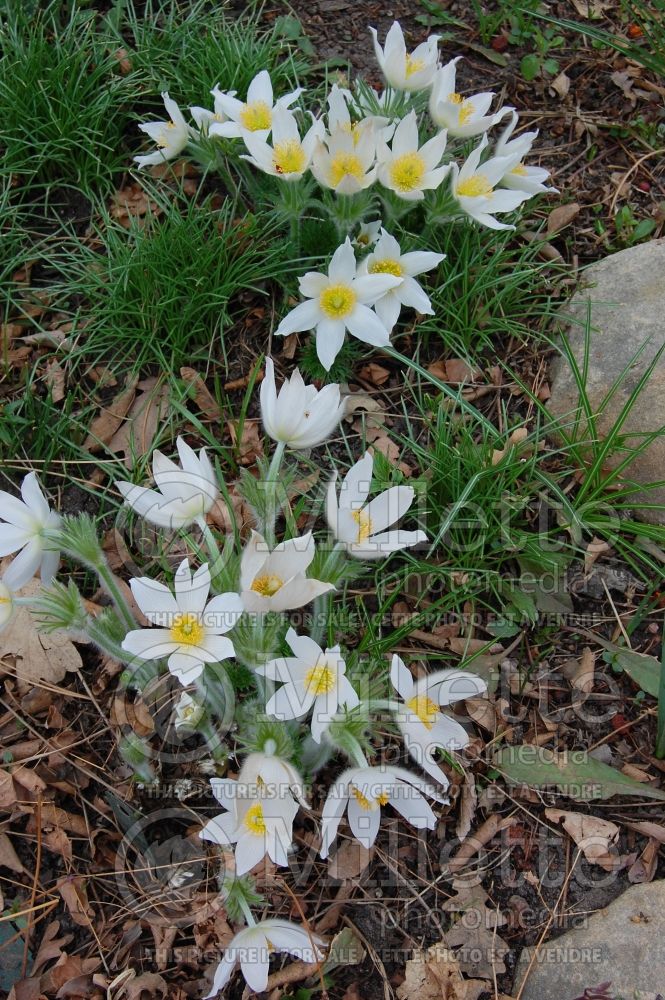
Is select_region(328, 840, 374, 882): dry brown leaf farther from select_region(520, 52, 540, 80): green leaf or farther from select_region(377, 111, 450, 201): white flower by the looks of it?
select_region(520, 52, 540, 80): green leaf

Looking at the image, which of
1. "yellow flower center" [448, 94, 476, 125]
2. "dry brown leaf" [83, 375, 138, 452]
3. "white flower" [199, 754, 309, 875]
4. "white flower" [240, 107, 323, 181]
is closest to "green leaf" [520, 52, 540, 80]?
"yellow flower center" [448, 94, 476, 125]

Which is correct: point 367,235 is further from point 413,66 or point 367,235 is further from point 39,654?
point 39,654

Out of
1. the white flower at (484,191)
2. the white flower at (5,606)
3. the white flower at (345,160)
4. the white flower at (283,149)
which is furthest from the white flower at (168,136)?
the white flower at (5,606)

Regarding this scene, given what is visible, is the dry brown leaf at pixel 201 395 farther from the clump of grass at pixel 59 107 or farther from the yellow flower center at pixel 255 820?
the yellow flower center at pixel 255 820

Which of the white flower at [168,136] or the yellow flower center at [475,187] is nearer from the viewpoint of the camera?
the yellow flower center at [475,187]

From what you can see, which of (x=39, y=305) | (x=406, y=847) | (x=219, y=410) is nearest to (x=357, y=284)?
(x=219, y=410)

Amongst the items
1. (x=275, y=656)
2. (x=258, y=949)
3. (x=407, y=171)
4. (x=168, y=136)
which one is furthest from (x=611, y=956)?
(x=168, y=136)
